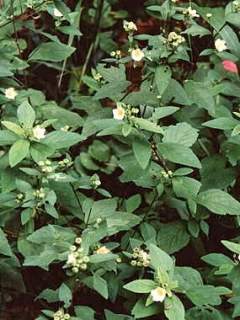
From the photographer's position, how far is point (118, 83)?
2652 millimetres

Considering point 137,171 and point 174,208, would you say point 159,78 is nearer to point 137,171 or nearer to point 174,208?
point 137,171

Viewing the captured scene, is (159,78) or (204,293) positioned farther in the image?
(159,78)

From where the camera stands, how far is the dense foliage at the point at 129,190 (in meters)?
2.26

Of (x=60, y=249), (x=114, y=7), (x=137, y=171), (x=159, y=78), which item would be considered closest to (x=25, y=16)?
(x=159, y=78)

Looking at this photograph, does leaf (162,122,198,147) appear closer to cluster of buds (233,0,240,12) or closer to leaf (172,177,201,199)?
leaf (172,177,201,199)

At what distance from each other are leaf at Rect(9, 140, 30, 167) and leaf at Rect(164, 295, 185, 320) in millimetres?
720

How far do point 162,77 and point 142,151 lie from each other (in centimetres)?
37

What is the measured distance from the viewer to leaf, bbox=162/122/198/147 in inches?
98.9

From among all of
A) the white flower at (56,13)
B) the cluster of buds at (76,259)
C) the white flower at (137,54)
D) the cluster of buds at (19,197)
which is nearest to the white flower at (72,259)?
the cluster of buds at (76,259)

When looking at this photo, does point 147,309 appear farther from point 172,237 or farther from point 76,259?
point 172,237

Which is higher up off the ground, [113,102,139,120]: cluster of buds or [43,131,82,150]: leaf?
[113,102,139,120]: cluster of buds

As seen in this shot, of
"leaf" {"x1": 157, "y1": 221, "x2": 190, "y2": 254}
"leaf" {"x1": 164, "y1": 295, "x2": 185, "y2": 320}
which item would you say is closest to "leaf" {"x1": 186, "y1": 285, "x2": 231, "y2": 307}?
"leaf" {"x1": 164, "y1": 295, "x2": 185, "y2": 320}

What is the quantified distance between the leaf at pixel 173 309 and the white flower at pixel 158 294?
0.02 m

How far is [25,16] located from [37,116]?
50 centimetres
